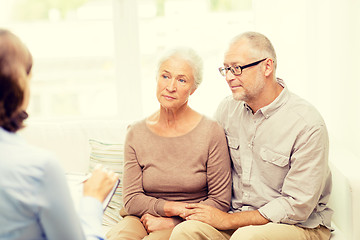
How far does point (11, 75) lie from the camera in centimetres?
107

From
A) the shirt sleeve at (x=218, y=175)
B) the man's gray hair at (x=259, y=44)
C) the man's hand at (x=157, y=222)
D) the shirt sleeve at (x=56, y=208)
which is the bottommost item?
the man's hand at (x=157, y=222)

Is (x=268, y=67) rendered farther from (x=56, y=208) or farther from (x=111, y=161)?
(x=56, y=208)

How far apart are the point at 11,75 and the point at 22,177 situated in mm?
239

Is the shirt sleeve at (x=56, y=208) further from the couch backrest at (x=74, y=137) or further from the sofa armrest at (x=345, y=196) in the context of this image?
the couch backrest at (x=74, y=137)

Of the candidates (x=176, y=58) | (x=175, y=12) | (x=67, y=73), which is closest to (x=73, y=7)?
(x=67, y=73)

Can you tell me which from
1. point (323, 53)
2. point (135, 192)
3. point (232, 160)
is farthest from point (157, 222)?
point (323, 53)

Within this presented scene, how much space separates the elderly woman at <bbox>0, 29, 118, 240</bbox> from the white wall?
192 cm

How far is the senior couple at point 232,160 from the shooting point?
1.93 m

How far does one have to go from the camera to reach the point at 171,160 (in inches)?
84.4

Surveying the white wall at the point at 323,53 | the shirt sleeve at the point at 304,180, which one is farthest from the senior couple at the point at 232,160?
the white wall at the point at 323,53

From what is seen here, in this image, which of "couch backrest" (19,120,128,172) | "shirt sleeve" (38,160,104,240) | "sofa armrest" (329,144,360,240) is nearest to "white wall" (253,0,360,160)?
"sofa armrest" (329,144,360,240)

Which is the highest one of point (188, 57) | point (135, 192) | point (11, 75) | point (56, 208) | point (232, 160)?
point (11, 75)

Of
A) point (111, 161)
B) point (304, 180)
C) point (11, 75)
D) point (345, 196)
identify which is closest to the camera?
point (11, 75)

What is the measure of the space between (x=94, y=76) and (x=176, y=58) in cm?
134
